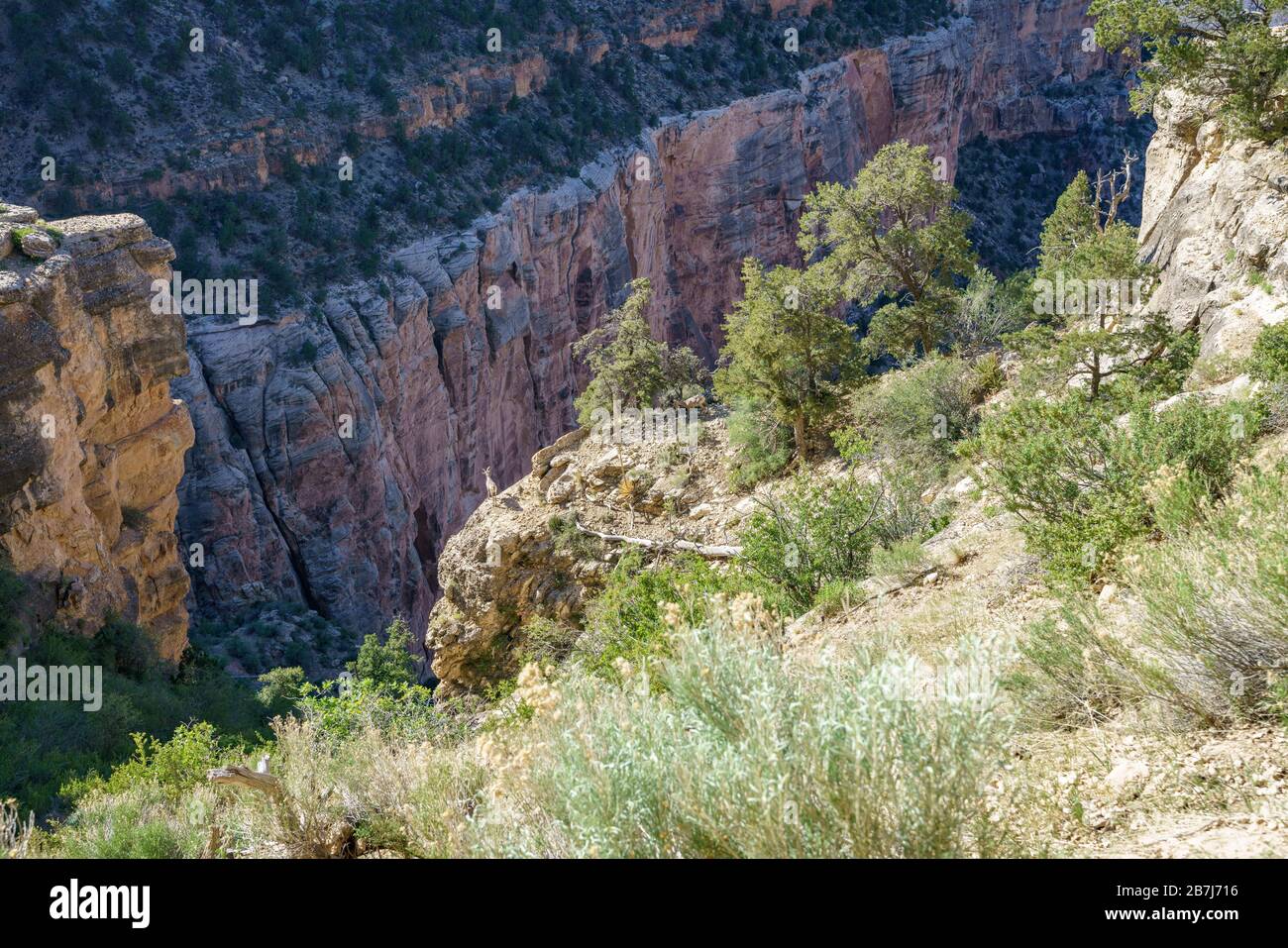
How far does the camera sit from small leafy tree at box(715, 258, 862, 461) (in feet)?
50.3

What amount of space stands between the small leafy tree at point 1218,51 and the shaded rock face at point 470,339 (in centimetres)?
2072

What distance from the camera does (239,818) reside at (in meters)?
5.98

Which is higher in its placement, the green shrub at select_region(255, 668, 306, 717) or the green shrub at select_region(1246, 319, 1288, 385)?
the green shrub at select_region(1246, 319, 1288, 385)

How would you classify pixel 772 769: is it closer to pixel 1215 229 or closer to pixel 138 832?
pixel 138 832

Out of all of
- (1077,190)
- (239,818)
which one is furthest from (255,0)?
(239,818)

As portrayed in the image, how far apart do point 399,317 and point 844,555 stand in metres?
21.4

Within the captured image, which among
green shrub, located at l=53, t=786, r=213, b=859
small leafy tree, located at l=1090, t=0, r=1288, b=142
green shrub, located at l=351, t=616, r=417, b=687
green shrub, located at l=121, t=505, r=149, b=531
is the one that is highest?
small leafy tree, located at l=1090, t=0, r=1288, b=142

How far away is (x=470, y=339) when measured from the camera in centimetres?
3219

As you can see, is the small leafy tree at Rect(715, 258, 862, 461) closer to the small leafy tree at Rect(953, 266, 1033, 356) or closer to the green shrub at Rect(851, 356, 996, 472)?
the green shrub at Rect(851, 356, 996, 472)

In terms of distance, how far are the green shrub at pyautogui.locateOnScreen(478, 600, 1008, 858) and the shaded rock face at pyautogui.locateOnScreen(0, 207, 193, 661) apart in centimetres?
1428

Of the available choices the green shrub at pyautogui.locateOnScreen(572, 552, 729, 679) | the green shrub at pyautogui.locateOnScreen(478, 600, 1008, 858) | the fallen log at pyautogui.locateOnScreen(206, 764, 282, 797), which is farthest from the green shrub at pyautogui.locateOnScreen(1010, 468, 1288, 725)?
the green shrub at pyautogui.locateOnScreen(572, 552, 729, 679)

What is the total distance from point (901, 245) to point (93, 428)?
49.2 ft

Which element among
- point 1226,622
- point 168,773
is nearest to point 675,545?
point 168,773

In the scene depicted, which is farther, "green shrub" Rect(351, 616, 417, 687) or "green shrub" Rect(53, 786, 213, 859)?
"green shrub" Rect(351, 616, 417, 687)
